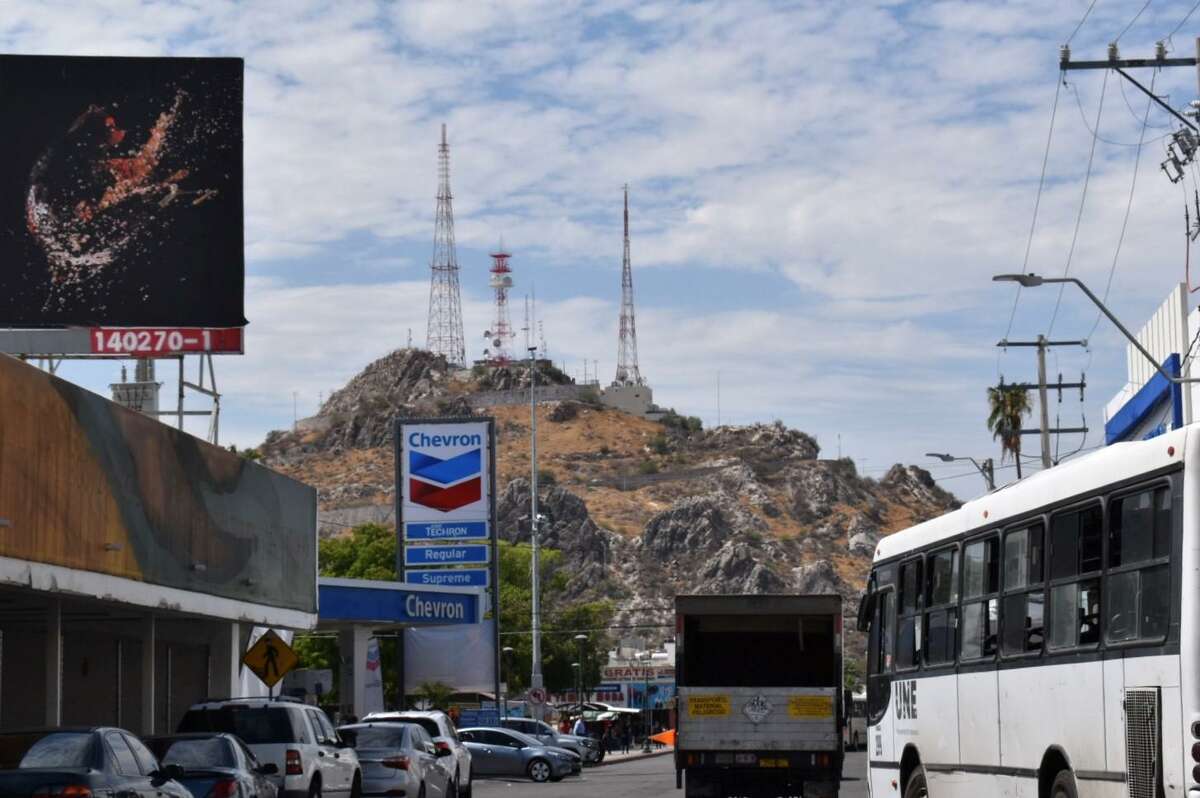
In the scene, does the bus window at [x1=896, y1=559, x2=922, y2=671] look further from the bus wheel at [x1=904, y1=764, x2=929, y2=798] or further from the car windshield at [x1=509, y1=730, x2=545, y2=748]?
the car windshield at [x1=509, y1=730, x2=545, y2=748]

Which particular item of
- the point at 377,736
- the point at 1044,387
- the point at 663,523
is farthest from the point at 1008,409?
the point at 663,523

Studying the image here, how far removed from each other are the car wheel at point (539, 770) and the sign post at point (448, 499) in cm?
1247

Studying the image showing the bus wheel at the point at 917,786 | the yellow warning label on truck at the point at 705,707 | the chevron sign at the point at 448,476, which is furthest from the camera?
the chevron sign at the point at 448,476

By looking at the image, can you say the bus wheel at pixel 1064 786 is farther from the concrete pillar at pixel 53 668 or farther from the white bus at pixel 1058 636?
the concrete pillar at pixel 53 668

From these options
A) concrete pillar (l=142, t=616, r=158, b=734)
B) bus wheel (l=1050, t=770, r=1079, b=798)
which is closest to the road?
concrete pillar (l=142, t=616, r=158, b=734)

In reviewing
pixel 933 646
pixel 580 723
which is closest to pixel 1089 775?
pixel 933 646

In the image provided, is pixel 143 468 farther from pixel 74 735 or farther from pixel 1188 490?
pixel 1188 490

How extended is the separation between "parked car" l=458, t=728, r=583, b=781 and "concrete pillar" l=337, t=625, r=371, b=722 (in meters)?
3.24

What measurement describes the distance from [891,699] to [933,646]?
1840 millimetres

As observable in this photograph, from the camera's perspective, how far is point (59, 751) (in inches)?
599

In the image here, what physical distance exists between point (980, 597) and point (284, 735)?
10258 mm

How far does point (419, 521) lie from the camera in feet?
191

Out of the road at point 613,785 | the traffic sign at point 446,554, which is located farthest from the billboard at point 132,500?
the traffic sign at point 446,554

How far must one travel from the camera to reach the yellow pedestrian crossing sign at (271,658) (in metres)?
29.2
